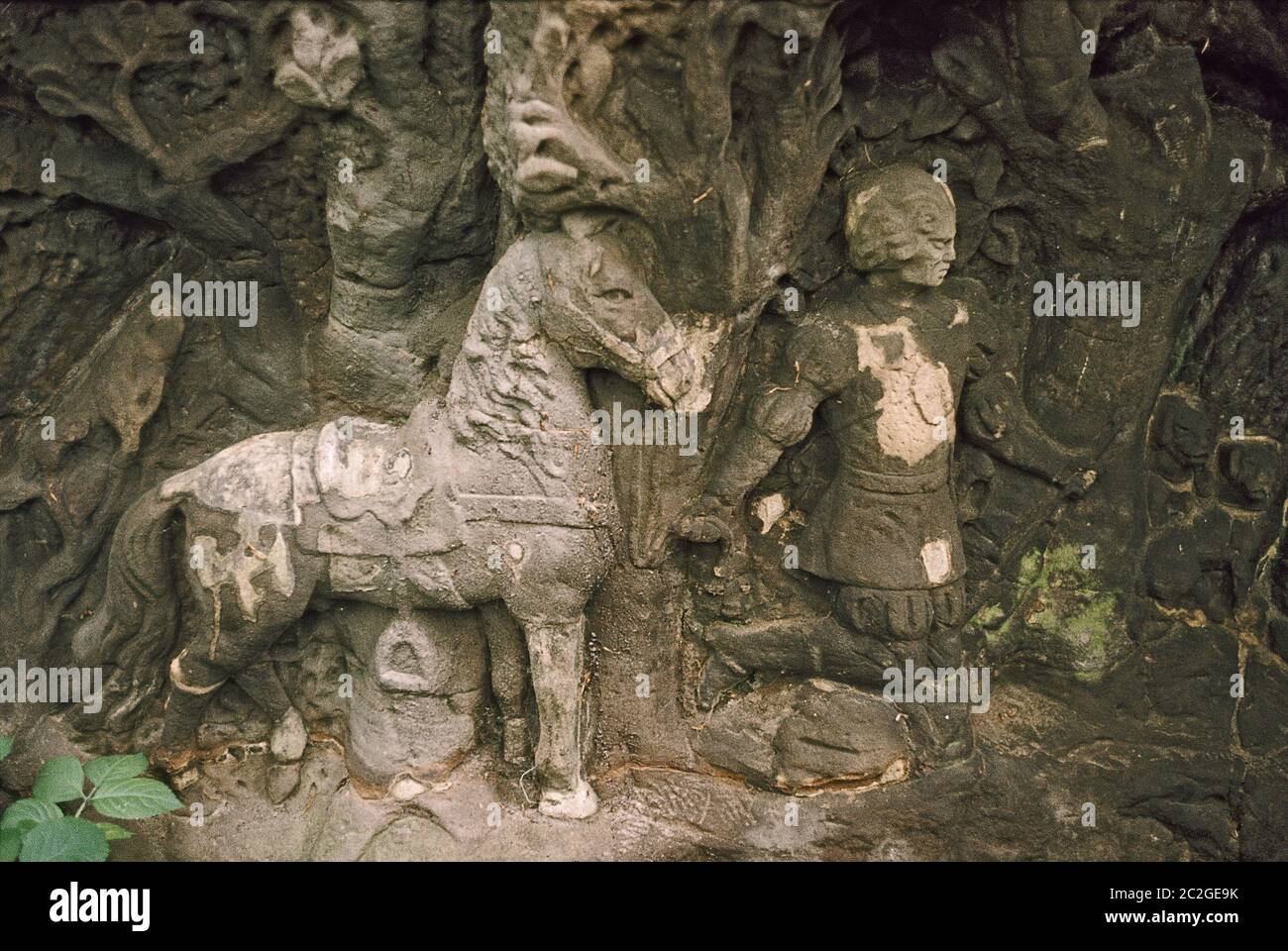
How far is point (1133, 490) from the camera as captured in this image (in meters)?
4.39

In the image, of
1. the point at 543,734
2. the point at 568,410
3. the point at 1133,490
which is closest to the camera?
the point at 568,410

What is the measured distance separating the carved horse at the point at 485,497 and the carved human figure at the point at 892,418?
404 millimetres

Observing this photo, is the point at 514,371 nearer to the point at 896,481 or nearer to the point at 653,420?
the point at 653,420

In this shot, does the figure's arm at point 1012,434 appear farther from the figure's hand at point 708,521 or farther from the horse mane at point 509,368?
the horse mane at point 509,368

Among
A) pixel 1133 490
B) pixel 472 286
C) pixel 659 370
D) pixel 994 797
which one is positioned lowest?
pixel 994 797

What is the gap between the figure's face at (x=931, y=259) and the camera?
392cm

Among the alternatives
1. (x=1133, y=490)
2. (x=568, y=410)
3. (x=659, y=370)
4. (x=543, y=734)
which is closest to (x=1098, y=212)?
(x=1133, y=490)

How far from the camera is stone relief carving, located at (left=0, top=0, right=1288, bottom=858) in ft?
12.4

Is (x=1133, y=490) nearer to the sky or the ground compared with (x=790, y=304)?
nearer to the ground

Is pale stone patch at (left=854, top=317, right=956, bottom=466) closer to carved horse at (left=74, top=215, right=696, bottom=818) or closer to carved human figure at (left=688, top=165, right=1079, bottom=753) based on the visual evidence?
carved human figure at (left=688, top=165, right=1079, bottom=753)

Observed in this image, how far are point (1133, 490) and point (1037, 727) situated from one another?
0.79 meters

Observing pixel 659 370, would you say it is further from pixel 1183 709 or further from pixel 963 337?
pixel 1183 709

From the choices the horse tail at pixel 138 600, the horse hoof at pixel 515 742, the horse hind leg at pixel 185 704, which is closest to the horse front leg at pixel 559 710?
the horse hoof at pixel 515 742

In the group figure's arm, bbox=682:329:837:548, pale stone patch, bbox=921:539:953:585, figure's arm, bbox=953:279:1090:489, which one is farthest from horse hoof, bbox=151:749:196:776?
figure's arm, bbox=953:279:1090:489
